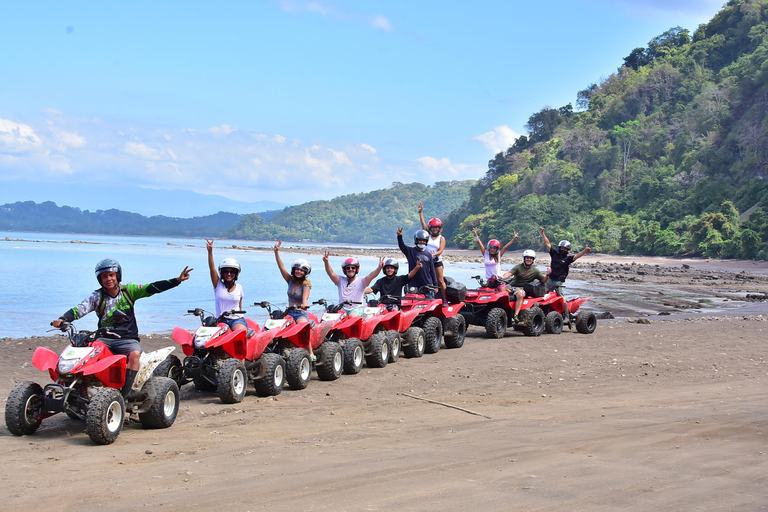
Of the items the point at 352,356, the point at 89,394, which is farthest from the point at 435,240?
the point at 89,394

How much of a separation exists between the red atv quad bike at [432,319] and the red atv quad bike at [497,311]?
91 centimetres

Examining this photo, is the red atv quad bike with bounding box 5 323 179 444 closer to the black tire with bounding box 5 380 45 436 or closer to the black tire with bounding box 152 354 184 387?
the black tire with bounding box 5 380 45 436

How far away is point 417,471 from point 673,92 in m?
94.0

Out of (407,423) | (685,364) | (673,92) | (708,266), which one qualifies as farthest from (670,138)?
(407,423)

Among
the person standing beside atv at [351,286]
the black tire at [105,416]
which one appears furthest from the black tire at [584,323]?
the black tire at [105,416]

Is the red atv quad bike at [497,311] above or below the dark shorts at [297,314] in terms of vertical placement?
below

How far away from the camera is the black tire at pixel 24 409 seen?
23.7 ft

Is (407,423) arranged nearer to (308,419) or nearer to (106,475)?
(308,419)

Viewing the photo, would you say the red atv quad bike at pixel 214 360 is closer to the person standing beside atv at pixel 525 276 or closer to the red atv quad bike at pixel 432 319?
the red atv quad bike at pixel 432 319

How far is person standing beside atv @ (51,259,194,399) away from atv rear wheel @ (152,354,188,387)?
1.21 metres

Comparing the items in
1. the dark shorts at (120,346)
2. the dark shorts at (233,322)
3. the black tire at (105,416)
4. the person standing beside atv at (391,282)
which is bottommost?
the black tire at (105,416)

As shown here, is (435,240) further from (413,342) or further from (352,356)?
(352,356)

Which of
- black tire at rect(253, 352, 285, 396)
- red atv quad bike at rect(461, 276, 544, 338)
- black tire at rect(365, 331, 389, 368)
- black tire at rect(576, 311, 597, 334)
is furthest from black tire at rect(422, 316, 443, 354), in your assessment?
black tire at rect(253, 352, 285, 396)

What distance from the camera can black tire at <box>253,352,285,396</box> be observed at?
972cm
